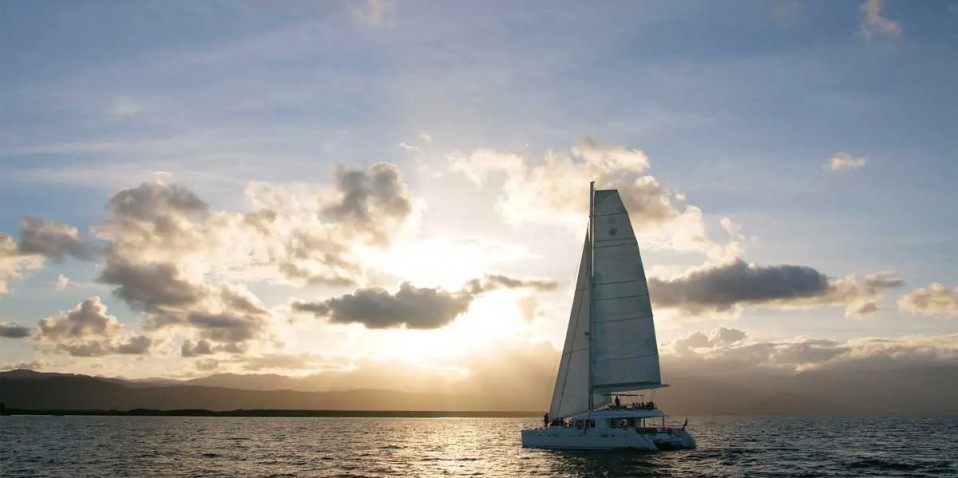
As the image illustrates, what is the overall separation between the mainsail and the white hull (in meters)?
3.04

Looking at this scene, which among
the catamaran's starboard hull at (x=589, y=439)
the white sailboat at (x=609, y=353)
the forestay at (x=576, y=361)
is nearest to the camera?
the catamaran's starboard hull at (x=589, y=439)

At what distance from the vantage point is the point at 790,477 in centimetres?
5781

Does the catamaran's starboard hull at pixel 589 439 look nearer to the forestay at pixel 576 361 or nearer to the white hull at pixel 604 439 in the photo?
the white hull at pixel 604 439

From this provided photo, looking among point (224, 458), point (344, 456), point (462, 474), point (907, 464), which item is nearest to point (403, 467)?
point (462, 474)

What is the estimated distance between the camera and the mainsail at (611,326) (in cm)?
7062

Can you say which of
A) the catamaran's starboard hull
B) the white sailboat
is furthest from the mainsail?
the catamaran's starboard hull

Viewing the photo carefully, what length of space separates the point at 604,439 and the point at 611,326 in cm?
1040

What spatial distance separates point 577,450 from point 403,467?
16.1 meters

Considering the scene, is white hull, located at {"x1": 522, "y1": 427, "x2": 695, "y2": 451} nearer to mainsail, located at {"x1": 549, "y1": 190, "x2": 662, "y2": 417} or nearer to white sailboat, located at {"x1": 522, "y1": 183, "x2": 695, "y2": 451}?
white sailboat, located at {"x1": 522, "y1": 183, "x2": 695, "y2": 451}

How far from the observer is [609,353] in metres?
71.6

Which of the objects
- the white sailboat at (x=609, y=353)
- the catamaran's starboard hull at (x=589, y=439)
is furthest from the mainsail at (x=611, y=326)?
the catamaran's starboard hull at (x=589, y=439)

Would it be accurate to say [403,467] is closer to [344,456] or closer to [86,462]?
[344,456]

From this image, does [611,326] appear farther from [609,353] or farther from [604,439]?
[604,439]

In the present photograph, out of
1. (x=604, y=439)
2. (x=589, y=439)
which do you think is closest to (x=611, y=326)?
(x=604, y=439)
